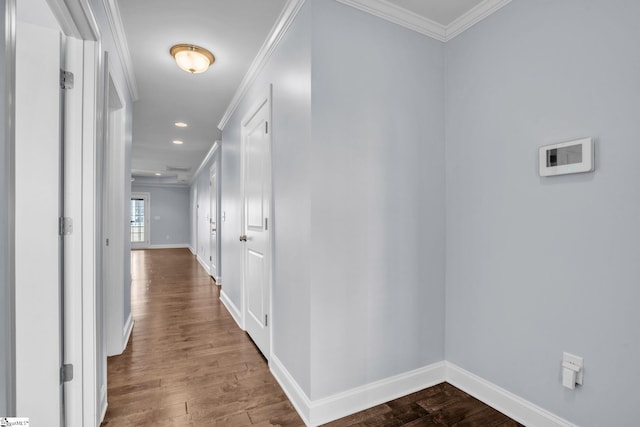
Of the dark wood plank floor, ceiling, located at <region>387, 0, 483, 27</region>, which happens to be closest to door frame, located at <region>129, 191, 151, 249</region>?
the dark wood plank floor

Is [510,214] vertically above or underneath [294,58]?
underneath

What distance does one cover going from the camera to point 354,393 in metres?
1.81

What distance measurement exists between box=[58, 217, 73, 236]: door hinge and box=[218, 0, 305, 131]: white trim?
1723 millimetres

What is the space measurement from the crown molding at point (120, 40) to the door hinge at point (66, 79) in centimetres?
64

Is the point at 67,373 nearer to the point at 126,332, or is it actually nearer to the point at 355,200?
the point at 126,332

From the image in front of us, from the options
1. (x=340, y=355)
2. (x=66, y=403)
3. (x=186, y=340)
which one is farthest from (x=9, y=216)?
(x=186, y=340)

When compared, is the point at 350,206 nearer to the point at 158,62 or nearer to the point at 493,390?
the point at 493,390

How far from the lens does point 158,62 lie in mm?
2652

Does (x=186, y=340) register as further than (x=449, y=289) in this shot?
Yes

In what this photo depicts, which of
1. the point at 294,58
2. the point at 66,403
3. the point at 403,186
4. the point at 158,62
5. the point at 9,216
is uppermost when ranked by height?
the point at 158,62

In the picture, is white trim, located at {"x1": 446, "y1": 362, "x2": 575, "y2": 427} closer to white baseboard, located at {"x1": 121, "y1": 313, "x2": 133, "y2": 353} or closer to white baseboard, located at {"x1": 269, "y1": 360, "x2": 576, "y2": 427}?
white baseboard, located at {"x1": 269, "y1": 360, "x2": 576, "y2": 427}

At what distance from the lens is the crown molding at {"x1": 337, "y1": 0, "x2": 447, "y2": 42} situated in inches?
72.7

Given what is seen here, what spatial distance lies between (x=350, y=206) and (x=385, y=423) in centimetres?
125

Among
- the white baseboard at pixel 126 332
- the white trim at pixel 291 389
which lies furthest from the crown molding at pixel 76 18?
the white baseboard at pixel 126 332
